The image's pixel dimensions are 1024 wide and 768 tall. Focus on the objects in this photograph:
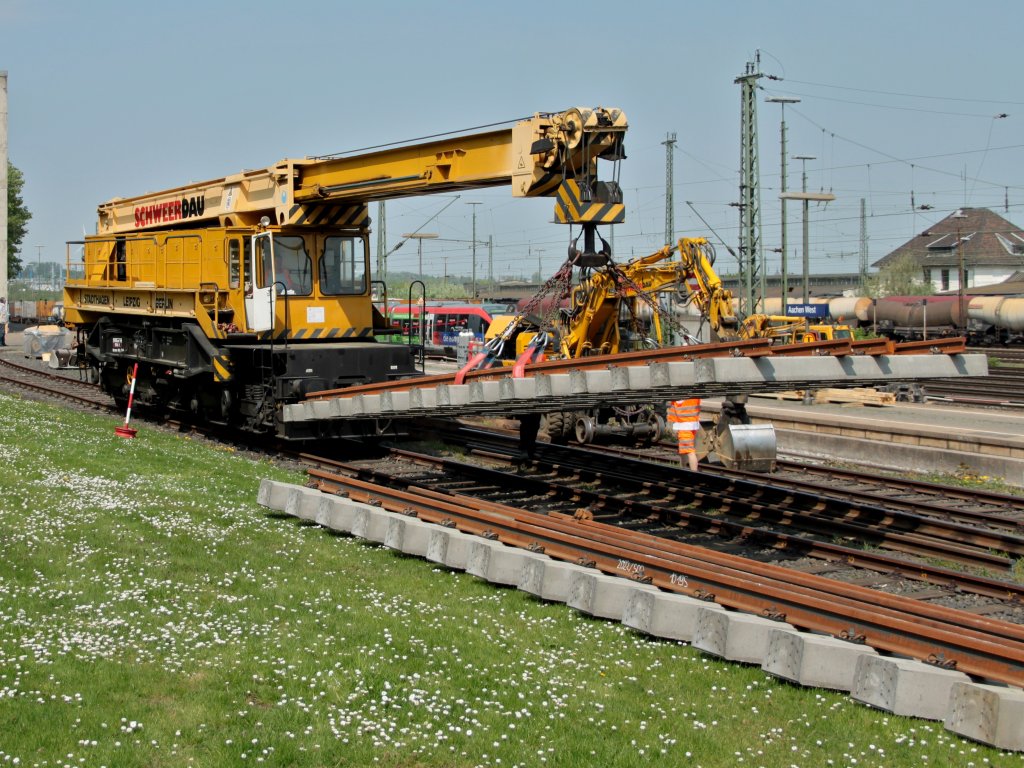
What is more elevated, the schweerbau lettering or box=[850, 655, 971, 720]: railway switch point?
the schweerbau lettering

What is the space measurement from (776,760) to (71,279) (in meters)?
21.3

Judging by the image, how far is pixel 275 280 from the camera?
16.9m

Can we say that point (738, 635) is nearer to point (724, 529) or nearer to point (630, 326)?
point (724, 529)

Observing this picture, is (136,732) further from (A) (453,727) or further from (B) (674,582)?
(B) (674,582)

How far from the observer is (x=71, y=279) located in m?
23.8

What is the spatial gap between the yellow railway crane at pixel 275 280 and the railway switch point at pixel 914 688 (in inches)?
278

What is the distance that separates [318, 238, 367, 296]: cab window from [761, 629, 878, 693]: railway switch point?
1183 cm

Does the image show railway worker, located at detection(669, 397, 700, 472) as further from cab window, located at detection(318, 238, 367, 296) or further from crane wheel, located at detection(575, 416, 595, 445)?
cab window, located at detection(318, 238, 367, 296)

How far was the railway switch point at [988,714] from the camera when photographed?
608cm

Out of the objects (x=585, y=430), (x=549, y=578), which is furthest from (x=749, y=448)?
A: (x=549, y=578)

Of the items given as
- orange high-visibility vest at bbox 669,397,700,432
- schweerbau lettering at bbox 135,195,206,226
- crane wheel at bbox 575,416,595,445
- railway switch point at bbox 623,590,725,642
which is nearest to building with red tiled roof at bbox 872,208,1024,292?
crane wheel at bbox 575,416,595,445

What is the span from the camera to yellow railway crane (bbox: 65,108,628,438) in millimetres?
14789

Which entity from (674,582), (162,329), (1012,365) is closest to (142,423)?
(162,329)

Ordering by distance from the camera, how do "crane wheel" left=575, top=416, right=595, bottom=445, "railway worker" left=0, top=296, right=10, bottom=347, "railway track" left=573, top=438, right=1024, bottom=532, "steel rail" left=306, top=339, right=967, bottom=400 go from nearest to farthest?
"steel rail" left=306, top=339, right=967, bottom=400 < "railway track" left=573, top=438, right=1024, bottom=532 < "crane wheel" left=575, top=416, right=595, bottom=445 < "railway worker" left=0, top=296, right=10, bottom=347
